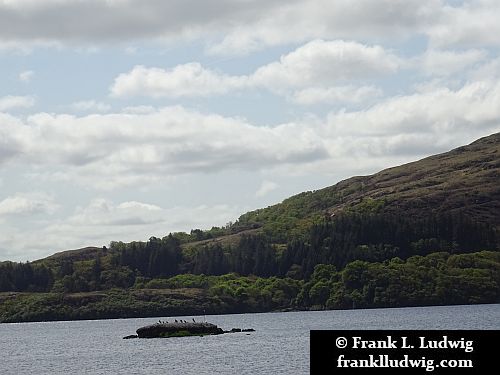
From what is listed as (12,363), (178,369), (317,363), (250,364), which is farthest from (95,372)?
(317,363)

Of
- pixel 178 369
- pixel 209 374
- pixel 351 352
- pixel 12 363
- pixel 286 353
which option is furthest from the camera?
pixel 12 363

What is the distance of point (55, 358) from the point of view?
650 feet

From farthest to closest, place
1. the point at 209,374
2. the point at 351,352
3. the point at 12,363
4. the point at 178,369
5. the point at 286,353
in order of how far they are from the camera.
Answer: the point at 12,363 < the point at 286,353 < the point at 178,369 < the point at 209,374 < the point at 351,352

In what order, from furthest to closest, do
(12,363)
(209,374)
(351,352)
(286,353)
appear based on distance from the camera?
(12,363) < (286,353) < (209,374) < (351,352)

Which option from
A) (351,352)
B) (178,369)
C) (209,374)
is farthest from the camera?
(178,369)

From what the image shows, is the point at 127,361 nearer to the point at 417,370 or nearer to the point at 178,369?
the point at 178,369

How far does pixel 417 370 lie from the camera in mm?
20406

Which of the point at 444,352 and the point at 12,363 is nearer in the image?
the point at 444,352

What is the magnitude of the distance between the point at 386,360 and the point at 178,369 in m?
130

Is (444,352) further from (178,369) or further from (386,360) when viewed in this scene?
(178,369)

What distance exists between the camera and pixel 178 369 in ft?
482

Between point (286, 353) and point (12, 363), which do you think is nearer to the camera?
point (286, 353)

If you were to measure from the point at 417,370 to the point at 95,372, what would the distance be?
140 metres

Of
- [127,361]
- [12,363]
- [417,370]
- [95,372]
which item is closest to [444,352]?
[417,370]
